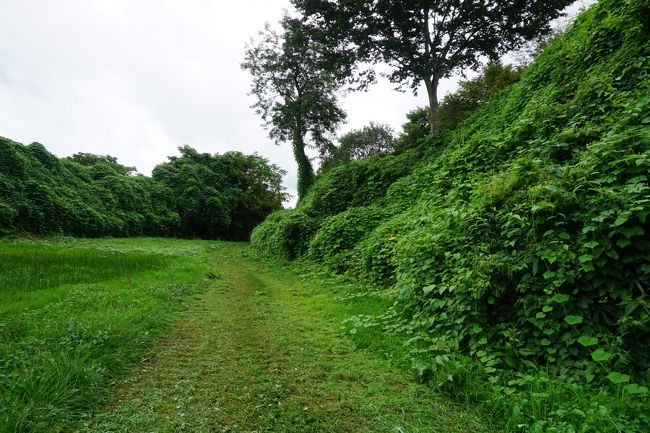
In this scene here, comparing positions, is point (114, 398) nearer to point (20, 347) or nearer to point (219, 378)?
point (219, 378)

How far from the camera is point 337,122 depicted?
29.9 m

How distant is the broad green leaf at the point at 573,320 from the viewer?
3233 mm

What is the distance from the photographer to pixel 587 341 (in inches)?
123

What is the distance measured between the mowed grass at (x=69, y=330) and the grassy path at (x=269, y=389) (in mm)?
293

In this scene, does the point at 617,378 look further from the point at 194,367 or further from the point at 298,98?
the point at 298,98

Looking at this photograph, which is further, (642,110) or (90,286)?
(90,286)

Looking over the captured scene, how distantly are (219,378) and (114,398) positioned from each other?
101cm

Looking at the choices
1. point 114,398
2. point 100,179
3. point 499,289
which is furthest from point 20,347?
point 100,179

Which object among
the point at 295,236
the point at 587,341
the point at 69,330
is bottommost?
the point at 69,330

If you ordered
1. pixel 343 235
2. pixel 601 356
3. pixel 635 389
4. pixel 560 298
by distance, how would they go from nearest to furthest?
pixel 635 389
pixel 601 356
pixel 560 298
pixel 343 235

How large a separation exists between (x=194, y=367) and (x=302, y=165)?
2467 cm

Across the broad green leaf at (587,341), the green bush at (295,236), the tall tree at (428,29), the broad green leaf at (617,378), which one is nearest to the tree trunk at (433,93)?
the tall tree at (428,29)

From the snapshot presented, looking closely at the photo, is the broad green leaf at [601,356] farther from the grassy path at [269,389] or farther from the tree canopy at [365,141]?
the tree canopy at [365,141]

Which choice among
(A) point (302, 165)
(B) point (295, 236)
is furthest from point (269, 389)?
(A) point (302, 165)
